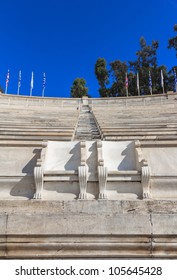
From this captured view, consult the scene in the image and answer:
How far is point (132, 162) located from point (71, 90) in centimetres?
3320

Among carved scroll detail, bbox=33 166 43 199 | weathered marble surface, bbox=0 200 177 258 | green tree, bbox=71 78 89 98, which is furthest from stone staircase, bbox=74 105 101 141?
green tree, bbox=71 78 89 98

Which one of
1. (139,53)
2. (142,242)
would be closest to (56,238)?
(142,242)

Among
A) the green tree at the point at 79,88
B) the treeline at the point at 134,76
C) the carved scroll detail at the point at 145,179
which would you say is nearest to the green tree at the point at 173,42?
the treeline at the point at 134,76

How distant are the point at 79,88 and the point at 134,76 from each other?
25.0ft

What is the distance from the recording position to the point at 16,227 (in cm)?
316

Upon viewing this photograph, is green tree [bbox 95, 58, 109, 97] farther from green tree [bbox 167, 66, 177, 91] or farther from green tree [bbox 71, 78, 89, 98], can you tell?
green tree [bbox 167, 66, 177, 91]

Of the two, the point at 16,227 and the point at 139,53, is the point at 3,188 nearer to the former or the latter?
the point at 16,227

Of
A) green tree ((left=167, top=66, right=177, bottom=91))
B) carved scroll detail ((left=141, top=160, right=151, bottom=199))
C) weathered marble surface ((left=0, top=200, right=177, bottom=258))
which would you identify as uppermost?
green tree ((left=167, top=66, right=177, bottom=91))

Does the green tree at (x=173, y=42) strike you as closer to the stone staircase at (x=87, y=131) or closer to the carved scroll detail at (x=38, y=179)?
the stone staircase at (x=87, y=131)

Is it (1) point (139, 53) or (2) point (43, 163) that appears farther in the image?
(1) point (139, 53)

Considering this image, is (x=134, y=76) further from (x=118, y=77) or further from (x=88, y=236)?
(x=88, y=236)

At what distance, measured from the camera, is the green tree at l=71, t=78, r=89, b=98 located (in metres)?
36.8

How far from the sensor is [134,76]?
37062mm

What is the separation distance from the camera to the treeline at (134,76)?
36.2 m
